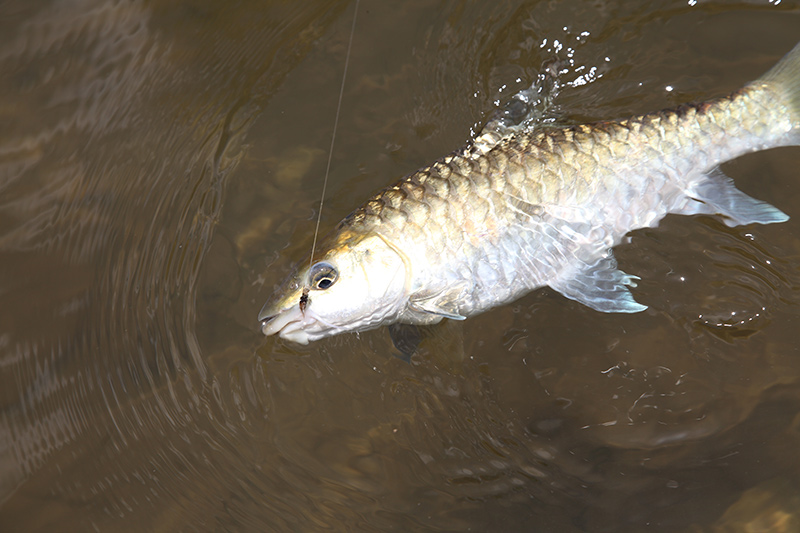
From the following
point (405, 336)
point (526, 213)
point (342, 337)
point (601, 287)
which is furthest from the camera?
point (342, 337)

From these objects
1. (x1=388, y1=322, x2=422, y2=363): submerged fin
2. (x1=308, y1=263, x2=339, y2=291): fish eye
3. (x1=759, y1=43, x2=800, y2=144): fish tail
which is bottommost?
(x1=388, y1=322, x2=422, y2=363): submerged fin

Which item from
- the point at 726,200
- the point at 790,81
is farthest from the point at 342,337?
the point at 790,81

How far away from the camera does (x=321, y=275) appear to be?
248 centimetres

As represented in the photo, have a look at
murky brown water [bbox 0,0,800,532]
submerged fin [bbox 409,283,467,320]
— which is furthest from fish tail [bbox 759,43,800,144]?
submerged fin [bbox 409,283,467,320]

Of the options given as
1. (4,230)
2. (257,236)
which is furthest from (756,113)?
(4,230)

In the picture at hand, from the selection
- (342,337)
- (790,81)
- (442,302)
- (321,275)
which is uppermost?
(321,275)

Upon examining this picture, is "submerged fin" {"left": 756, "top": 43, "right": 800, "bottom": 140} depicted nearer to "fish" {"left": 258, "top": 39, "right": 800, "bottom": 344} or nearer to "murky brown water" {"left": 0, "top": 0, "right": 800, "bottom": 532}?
"fish" {"left": 258, "top": 39, "right": 800, "bottom": 344}

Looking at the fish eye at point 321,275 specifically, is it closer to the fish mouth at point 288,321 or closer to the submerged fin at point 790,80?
the fish mouth at point 288,321

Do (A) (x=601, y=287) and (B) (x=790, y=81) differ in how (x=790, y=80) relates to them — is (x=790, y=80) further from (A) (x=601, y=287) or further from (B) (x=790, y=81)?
(A) (x=601, y=287)

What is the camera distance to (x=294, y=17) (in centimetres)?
374

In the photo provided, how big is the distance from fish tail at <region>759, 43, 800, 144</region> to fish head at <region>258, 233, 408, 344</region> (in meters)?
1.84

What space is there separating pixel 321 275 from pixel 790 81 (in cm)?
222

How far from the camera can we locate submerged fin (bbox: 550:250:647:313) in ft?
8.31

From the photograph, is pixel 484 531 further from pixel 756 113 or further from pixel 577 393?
pixel 756 113
